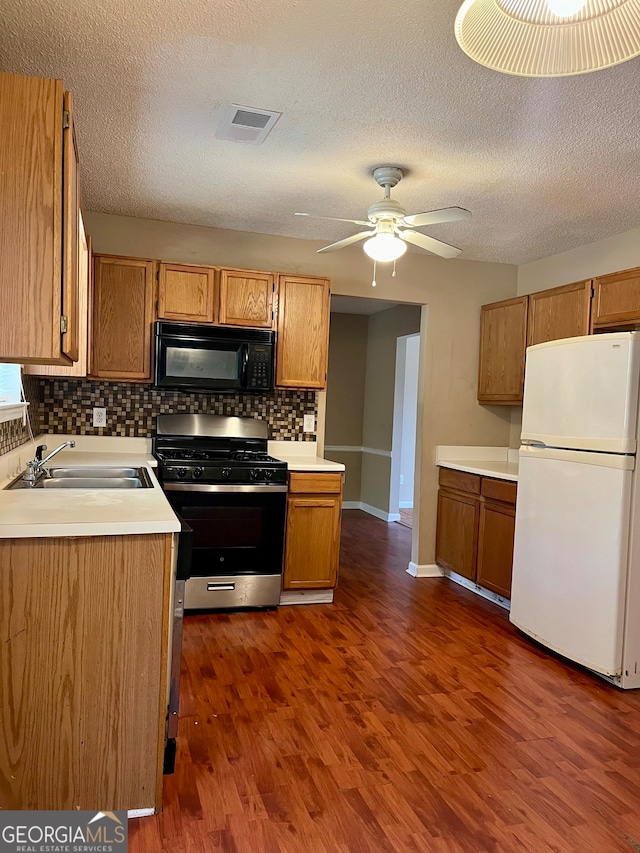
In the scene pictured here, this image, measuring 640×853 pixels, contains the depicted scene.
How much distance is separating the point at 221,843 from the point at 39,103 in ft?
6.80

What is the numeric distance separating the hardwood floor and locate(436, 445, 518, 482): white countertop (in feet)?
3.82

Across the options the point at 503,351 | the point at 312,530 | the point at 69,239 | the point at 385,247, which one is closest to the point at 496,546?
the point at 312,530

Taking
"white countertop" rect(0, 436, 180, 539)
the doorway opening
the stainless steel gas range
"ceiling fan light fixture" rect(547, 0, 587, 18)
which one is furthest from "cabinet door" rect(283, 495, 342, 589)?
"ceiling fan light fixture" rect(547, 0, 587, 18)

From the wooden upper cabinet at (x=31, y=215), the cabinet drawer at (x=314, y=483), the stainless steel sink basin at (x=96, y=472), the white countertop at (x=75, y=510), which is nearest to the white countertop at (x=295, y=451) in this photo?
the cabinet drawer at (x=314, y=483)

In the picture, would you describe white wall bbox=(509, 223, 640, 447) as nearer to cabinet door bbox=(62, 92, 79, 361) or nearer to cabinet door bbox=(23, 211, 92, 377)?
cabinet door bbox=(23, 211, 92, 377)

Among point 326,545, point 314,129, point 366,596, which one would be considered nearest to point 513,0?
point 314,129

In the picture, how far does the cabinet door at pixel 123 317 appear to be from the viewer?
369 centimetres

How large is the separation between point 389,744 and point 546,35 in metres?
2.32

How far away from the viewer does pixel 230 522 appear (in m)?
3.64

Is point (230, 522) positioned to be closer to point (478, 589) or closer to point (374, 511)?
point (478, 589)

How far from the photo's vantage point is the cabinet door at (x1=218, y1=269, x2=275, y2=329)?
3.88m

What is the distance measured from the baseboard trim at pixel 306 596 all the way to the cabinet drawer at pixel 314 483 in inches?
25.2

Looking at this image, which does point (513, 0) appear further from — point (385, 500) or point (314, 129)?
point (385, 500)

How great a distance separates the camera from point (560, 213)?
3549 millimetres
